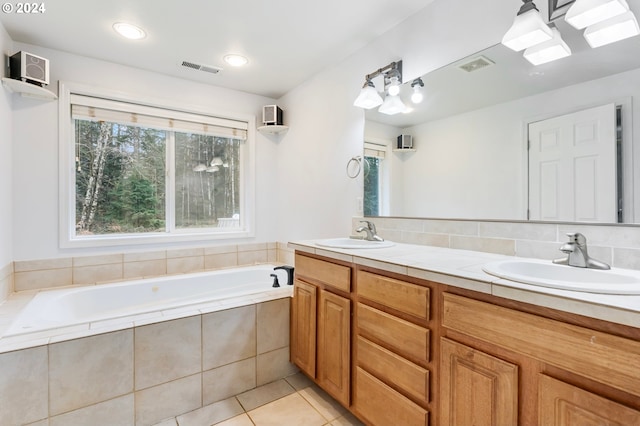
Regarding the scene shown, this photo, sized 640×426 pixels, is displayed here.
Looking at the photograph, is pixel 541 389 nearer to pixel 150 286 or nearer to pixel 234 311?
pixel 234 311

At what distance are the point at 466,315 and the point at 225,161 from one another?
9.43 ft

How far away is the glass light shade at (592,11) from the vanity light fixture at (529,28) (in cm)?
8

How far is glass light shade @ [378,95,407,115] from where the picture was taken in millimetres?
2021

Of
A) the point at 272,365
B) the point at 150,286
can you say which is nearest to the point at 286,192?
the point at 150,286

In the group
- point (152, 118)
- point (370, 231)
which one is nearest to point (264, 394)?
point (370, 231)

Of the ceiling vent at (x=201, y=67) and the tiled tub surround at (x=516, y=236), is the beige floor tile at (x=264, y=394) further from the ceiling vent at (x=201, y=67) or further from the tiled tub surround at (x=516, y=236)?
the ceiling vent at (x=201, y=67)

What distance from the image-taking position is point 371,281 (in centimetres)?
146

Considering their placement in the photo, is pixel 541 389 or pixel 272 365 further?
pixel 272 365

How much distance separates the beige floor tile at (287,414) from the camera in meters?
1.68

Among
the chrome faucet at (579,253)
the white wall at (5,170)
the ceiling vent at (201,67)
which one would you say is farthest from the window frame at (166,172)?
the chrome faucet at (579,253)

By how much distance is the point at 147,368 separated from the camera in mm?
1664

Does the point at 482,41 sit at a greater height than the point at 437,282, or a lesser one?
greater

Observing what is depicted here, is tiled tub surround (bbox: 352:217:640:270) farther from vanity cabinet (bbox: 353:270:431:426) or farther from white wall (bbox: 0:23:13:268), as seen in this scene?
white wall (bbox: 0:23:13:268)

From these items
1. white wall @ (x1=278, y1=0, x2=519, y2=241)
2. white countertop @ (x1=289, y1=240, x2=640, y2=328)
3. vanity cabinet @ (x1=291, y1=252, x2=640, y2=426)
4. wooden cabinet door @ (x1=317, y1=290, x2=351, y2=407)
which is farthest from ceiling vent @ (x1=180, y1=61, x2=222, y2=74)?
wooden cabinet door @ (x1=317, y1=290, x2=351, y2=407)
